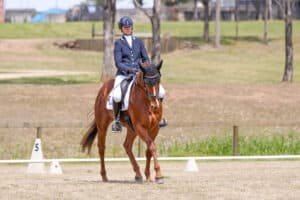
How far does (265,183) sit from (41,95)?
64.9ft

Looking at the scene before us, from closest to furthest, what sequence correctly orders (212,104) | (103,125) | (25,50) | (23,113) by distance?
(103,125) → (23,113) → (212,104) → (25,50)

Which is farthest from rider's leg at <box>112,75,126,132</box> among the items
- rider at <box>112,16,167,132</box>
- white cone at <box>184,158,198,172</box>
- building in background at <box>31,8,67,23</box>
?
building in background at <box>31,8,67,23</box>

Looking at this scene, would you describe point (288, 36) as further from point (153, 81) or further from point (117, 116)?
point (153, 81)

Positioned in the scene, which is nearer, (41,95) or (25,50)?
(41,95)

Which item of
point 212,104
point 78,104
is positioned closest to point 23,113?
point 78,104

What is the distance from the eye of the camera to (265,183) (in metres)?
16.3

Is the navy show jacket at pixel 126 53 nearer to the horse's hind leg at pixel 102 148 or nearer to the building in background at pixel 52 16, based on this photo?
the horse's hind leg at pixel 102 148

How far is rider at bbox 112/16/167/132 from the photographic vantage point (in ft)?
55.9

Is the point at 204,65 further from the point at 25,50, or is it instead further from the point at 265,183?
the point at 265,183

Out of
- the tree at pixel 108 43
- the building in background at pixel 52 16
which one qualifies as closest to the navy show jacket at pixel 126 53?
the tree at pixel 108 43

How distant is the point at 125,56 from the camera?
17234mm

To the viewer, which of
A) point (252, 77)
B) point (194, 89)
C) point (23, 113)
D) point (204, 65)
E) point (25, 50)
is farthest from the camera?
point (25, 50)

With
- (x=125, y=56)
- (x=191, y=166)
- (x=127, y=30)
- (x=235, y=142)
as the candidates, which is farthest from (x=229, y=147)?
(x=127, y=30)

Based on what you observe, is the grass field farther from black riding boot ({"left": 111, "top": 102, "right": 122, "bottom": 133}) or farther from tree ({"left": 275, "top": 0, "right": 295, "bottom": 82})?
black riding boot ({"left": 111, "top": 102, "right": 122, "bottom": 133})
